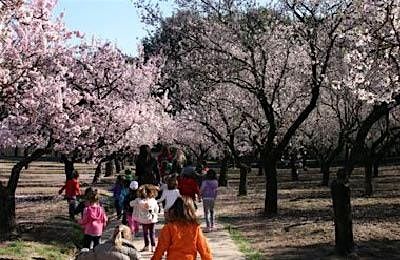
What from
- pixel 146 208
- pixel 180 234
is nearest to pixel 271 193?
pixel 146 208

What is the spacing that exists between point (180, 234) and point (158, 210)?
22.3ft

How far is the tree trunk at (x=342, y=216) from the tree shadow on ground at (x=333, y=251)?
0.21 m

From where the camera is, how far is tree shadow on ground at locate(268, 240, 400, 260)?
42.1 ft

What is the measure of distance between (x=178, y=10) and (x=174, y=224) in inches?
576

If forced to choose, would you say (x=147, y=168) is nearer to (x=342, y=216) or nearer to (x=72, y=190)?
(x=72, y=190)

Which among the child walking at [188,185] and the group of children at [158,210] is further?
the child walking at [188,185]

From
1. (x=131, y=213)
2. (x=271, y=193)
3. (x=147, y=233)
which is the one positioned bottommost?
(x=147, y=233)

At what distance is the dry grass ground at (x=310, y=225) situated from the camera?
13.7m

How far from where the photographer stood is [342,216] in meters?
12.7

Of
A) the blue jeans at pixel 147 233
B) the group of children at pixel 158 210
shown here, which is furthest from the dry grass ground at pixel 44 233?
the blue jeans at pixel 147 233

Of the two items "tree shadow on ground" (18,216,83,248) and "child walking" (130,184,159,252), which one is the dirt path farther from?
"tree shadow on ground" (18,216,83,248)

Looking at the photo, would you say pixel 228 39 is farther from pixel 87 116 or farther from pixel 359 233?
pixel 359 233

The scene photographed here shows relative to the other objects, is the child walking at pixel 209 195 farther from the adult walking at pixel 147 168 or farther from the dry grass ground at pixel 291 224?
the adult walking at pixel 147 168

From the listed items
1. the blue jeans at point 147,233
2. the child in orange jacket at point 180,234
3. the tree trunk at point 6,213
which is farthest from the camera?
the tree trunk at point 6,213
